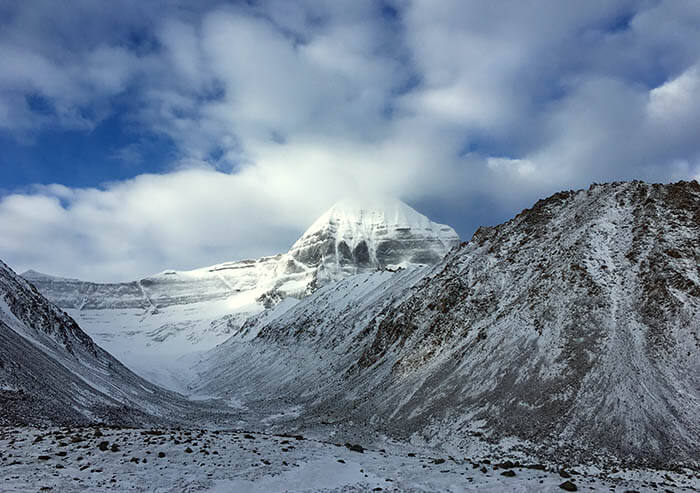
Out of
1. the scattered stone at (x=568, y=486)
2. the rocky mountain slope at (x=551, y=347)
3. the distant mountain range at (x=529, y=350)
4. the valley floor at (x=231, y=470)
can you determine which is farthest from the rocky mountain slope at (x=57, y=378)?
the scattered stone at (x=568, y=486)

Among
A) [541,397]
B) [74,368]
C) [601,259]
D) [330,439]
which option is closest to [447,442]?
[541,397]

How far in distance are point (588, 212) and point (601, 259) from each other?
10636 millimetres

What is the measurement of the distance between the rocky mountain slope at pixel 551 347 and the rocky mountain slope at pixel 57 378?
51.3ft

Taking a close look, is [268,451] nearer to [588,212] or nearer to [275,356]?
[588,212]

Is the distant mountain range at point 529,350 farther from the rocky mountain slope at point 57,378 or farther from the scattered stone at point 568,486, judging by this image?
the scattered stone at point 568,486

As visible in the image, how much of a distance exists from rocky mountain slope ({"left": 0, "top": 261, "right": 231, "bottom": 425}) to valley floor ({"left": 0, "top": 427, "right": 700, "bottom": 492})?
1103 centimetres

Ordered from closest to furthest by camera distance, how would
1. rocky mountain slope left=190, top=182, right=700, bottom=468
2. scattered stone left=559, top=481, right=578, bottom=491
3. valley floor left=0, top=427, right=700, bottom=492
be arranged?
scattered stone left=559, top=481, right=578, bottom=491 < valley floor left=0, top=427, right=700, bottom=492 < rocky mountain slope left=190, top=182, right=700, bottom=468

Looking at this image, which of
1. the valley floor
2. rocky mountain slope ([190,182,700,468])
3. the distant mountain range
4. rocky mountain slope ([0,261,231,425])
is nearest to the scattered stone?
the valley floor

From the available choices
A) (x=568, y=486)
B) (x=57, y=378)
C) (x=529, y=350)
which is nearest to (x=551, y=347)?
(x=529, y=350)

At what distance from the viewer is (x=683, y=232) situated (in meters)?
45.3

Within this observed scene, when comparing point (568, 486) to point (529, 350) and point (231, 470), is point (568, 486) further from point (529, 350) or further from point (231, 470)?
point (529, 350)

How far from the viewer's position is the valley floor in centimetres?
1614

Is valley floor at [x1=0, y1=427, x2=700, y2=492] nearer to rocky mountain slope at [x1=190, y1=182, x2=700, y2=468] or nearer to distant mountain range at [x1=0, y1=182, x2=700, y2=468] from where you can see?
rocky mountain slope at [x1=190, y1=182, x2=700, y2=468]

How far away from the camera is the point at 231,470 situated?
18516 millimetres
